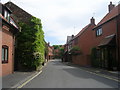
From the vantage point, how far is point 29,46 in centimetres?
2139

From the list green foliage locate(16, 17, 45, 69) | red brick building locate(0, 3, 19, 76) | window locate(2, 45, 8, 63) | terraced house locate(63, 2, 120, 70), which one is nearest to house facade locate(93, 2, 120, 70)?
terraced house locate(63, 2, 120, 70)

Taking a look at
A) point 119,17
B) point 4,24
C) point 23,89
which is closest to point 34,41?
point 4,24

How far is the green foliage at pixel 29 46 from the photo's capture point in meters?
21.3

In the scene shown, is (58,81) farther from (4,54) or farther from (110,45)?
(110,45)

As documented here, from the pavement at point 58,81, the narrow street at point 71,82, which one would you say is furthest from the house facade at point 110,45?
the narrow street at point 71,82

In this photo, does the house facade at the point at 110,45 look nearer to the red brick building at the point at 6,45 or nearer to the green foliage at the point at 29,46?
the green foliage at the point at 29,46

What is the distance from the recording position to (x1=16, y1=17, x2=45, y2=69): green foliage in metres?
21.3

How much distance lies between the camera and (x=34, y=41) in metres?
21.5

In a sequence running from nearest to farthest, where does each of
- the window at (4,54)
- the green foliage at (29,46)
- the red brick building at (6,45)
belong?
the red brick building at (6,45) < the window at (4,54) < the green foliage at (29,46)

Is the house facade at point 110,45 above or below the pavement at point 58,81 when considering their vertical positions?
above

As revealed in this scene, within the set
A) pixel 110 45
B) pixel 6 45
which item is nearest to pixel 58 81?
pixel 6 45

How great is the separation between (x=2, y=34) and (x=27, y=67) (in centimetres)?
815

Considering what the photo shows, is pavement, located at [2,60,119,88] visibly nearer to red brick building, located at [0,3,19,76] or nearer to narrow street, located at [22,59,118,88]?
narrow street, located at [22,59,118,88]

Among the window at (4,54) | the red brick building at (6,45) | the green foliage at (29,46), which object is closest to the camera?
the red brick building at (6,45)
